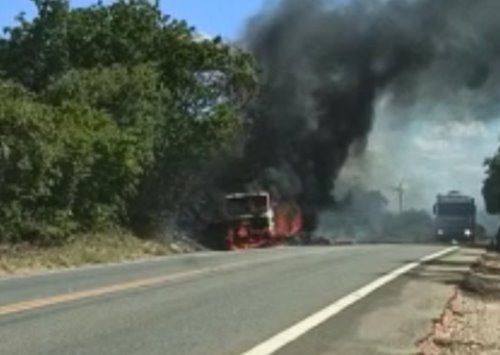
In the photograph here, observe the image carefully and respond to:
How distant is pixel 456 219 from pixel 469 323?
50.9 metres

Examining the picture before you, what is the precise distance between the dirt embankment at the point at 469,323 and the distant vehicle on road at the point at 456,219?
40.0 meters

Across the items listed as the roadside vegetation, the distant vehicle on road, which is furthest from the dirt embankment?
the distant vehicle on road

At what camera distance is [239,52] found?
51.5 m

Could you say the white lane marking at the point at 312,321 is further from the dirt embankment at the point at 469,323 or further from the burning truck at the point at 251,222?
the burning truck at the point at 251,222

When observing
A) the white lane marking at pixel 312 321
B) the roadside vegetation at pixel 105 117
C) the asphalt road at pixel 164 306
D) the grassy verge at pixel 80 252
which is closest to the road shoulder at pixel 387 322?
the white lane marking at pixel 312 321

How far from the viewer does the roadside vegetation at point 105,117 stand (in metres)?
32.3

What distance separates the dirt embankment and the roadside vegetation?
12347 millimetres

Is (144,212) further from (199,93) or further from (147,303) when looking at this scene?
(147,303)

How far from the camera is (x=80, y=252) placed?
33312 mm

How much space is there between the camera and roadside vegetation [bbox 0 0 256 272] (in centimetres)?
3228

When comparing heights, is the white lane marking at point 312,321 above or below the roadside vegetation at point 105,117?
below

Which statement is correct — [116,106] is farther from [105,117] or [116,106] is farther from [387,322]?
[387,322]

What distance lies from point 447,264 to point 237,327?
1975 cm

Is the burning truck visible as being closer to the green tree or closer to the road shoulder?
the green tree
